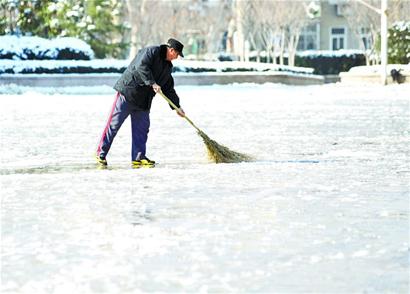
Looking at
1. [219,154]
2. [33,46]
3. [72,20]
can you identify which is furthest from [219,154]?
[72,20]

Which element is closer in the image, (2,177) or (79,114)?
(2,177)

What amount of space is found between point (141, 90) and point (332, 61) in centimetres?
5533

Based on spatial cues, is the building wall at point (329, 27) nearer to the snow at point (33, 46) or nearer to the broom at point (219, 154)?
the snow at point (33, 46)

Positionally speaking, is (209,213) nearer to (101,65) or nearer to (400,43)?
(101,65)

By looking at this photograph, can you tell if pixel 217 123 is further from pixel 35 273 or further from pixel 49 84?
pixel 49 84

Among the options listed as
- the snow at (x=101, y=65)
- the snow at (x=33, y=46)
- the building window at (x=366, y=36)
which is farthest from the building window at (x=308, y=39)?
the snow at (x=33, y=46)

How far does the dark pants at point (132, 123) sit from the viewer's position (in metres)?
12.7

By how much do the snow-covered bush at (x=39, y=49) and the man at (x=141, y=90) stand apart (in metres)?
27.3

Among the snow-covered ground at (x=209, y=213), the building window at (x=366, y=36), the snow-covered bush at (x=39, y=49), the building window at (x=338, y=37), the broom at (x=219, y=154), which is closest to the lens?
the snow-covered ground at (x=209, y=213)

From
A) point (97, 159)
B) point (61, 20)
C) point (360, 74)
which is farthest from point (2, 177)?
point (61, 20)

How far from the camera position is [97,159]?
1289cm

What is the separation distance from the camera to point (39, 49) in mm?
40219

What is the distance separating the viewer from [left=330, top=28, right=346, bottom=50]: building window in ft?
263

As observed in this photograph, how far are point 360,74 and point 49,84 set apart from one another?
1181cm
